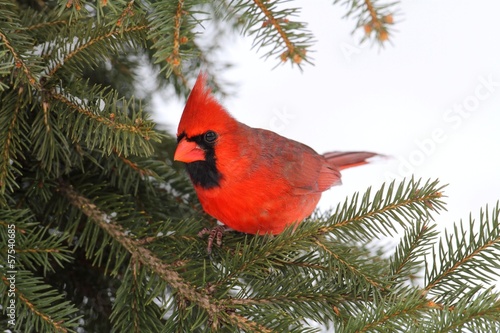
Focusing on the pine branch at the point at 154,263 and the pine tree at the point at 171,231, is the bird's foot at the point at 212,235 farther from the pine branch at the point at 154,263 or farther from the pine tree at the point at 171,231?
the pine branch at the point at 154,263

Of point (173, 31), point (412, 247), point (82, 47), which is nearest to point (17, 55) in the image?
point (82, 47)

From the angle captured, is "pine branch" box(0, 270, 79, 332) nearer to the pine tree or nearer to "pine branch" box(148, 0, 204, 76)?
the pine tree

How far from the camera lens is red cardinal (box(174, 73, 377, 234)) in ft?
4.78

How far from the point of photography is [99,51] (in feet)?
3.82

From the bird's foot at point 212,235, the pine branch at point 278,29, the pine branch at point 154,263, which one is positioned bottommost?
the pine branch at point 154,263

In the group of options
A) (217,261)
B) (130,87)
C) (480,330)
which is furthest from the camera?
(130,87)

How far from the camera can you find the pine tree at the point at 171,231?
104cm

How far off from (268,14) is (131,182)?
1.76ft

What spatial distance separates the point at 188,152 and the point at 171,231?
22 centimetres

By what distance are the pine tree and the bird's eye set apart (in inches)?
9.6

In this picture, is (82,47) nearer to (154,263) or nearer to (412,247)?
(154,263)

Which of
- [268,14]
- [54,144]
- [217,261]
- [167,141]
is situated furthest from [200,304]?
[167,141]

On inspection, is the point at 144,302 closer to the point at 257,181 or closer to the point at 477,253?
the point at 257,181

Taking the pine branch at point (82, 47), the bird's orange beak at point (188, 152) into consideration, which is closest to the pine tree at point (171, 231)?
the pine branch at point (82, 47)
